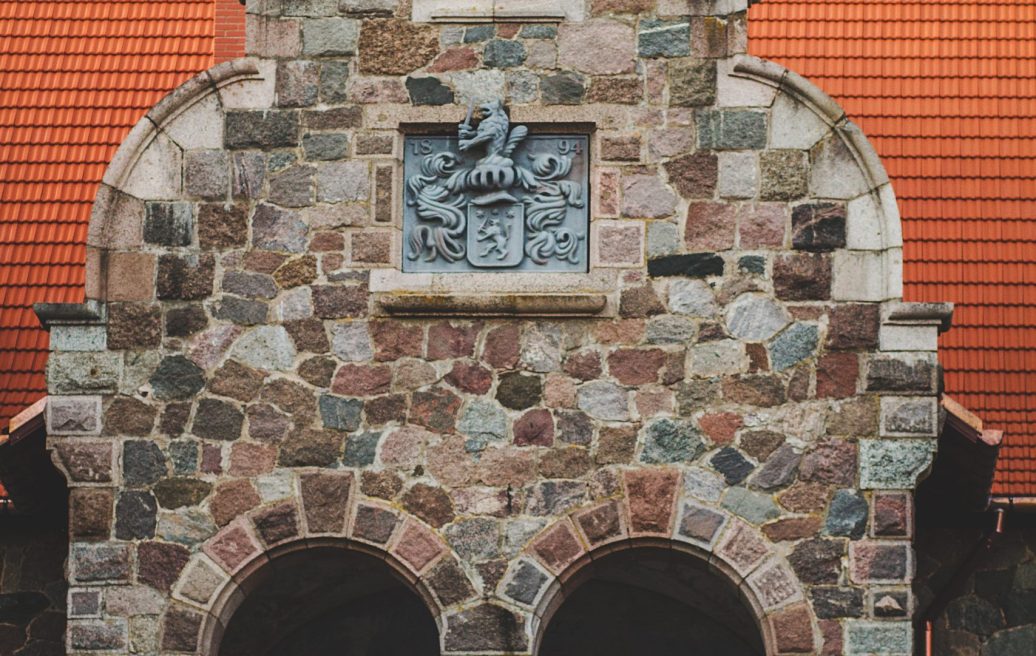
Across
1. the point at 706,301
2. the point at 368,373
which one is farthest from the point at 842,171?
the point at 368,373

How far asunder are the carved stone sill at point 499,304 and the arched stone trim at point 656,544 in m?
1.02

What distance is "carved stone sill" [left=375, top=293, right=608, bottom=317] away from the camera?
14266 millimetres

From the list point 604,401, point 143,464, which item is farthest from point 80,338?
point 604,401

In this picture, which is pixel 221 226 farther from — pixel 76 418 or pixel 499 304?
pixel 499 304

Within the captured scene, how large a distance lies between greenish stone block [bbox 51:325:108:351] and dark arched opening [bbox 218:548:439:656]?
229cm

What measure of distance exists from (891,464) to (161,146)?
4796 millimetres

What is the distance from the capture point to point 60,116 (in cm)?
1848

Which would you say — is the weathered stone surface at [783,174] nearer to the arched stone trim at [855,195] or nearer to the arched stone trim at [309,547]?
the arched stone trim at [855,195]

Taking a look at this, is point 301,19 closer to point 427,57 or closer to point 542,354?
point 427,57

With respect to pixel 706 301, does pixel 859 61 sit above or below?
above

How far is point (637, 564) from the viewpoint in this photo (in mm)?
16500

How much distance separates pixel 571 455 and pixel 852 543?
1.72 metres

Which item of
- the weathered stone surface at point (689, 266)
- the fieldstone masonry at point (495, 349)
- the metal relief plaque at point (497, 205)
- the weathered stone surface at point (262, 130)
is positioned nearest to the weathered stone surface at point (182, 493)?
the fieldstone masonry at point (495, 349)

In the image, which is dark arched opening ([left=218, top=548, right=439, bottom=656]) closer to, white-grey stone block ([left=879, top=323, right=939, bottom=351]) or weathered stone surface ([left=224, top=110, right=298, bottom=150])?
weathered stone surface ([left=224, top=110, right=298, bottom=150])
